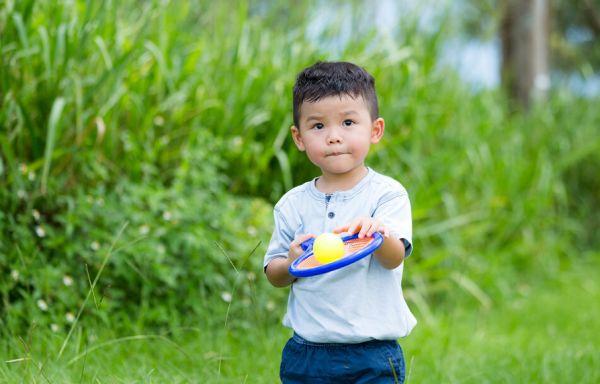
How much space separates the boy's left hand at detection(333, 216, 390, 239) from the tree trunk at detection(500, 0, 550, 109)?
21.5 ft

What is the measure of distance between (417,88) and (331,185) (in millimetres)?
3428

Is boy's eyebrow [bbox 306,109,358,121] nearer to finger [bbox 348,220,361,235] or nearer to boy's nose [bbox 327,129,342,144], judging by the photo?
boy's nose [bbox 327,129,342,144]

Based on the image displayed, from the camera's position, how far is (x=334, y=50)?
5.57m

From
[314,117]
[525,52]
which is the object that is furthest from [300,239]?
[525,52]

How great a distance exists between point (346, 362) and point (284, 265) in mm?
325

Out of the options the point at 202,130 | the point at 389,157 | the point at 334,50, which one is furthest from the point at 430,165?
the point at 202,130

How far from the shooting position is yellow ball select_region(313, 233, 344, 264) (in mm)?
2121

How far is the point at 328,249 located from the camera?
6.97ft

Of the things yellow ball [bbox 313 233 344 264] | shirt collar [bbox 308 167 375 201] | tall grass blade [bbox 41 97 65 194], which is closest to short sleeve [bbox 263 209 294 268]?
shirt collar [bbox 308 167 375 201]

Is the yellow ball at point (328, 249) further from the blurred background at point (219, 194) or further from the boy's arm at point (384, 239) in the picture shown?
the blurred background at point (219, 194)

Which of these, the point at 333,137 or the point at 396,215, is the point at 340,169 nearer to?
the point at 333,137

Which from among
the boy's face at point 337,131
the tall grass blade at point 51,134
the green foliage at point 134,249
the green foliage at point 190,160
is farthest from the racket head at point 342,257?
the tall grass blade at point 51,134

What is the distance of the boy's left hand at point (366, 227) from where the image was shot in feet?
7.11

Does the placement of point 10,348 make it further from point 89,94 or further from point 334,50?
point 334,50
